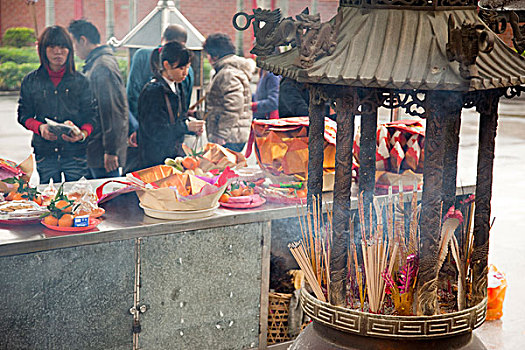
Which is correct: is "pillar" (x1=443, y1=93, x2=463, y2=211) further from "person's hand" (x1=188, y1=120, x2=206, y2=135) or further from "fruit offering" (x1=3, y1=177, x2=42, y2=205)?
"person's hand" (x1=188, y1=120, x2=206, y2=135)

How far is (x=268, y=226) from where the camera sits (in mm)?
3602

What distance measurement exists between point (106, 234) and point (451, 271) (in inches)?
61.1

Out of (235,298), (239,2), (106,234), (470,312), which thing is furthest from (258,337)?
(239,2)

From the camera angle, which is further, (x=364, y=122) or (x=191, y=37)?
(x=191, y=37)

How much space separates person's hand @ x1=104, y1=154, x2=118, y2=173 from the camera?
16.4 ft

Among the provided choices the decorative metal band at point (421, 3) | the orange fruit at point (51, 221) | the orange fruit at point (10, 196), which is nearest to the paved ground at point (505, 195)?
the decorative metal band at point (421, 3)

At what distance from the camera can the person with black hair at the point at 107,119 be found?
196 inches

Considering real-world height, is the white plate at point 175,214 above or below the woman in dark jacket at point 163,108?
below

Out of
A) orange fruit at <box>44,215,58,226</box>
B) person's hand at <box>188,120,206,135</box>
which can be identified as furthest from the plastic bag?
orange fruit at <box>44,215,58,226</box>

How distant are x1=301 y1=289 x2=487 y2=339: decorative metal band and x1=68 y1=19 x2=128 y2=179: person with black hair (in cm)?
328

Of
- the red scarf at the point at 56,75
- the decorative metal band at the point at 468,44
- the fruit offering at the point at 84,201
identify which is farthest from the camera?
the red scarf at the point at 56,75

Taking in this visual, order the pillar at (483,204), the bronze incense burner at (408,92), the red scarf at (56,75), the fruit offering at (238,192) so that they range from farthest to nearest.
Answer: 1. the red scarf at (56,75)
2. the fruit offering at (238,192)
3. the pillar at (483,204)
4. the bronze incense burner at (408,92)

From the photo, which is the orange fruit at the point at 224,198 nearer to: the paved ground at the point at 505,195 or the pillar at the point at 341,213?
the paved ground at the point at 505,195

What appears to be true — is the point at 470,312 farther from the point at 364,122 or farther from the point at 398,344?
the point at 364,122
